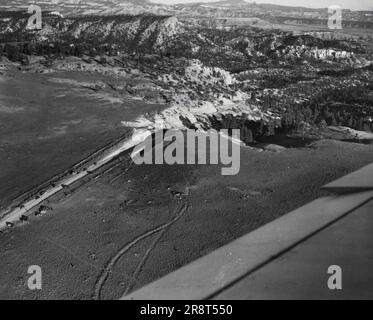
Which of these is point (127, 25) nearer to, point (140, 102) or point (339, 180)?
point (140, 102)

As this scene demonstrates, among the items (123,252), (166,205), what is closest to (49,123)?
(166,205)

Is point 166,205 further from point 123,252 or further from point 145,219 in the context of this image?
point 123,252

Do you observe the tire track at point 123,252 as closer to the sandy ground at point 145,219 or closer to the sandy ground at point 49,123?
the sandy ground at point 145,219

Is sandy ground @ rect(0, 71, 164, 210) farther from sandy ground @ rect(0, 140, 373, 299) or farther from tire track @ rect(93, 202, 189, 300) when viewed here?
tire track @ rect(93, 202, 189, 300)

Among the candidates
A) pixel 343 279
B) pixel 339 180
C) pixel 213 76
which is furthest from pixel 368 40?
pixel 343 279

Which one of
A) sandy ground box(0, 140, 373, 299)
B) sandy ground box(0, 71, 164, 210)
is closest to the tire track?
sandy ground box(0, 140, 373, 299)
